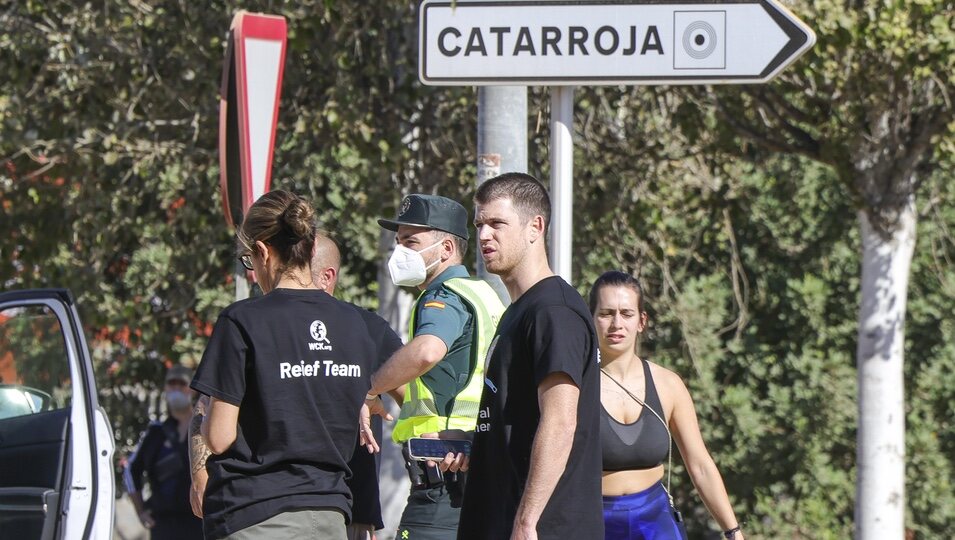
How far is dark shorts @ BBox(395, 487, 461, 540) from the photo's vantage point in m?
4.57

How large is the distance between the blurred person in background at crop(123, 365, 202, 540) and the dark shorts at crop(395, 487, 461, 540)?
3.60 metres

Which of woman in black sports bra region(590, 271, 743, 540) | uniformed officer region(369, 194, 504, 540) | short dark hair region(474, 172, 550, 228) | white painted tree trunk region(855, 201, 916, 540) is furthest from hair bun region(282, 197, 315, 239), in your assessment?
white painted tree trunk region(855, 201, 916, 540)

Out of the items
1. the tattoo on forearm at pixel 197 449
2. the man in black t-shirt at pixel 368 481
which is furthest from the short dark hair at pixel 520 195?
the man in black t-shirt at pixel 368 481

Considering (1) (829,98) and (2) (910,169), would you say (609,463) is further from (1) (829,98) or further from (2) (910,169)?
(2) (910,169)

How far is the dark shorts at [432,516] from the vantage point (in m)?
4.57

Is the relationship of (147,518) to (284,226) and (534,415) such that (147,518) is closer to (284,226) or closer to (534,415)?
(284,226)

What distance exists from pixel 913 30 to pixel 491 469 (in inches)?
216

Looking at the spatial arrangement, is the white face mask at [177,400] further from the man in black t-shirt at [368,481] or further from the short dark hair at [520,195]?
the short dark hair at [520,195]

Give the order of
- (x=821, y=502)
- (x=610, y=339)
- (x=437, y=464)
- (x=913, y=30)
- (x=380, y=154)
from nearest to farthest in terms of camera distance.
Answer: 1. (x=437, y=464)
2. (x=610, y=339)
3. (x=913, y=30)
4. (x=380, y=154)
5. (x=821, y=502)

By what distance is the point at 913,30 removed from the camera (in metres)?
8.23

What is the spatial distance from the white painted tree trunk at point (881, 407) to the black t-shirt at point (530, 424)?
7710 millimetres

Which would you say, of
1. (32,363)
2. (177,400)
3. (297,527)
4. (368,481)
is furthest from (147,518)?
(297,527)

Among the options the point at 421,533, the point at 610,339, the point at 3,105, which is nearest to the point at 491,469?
the point at 421,533

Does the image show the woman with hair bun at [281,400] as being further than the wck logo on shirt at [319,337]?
No
